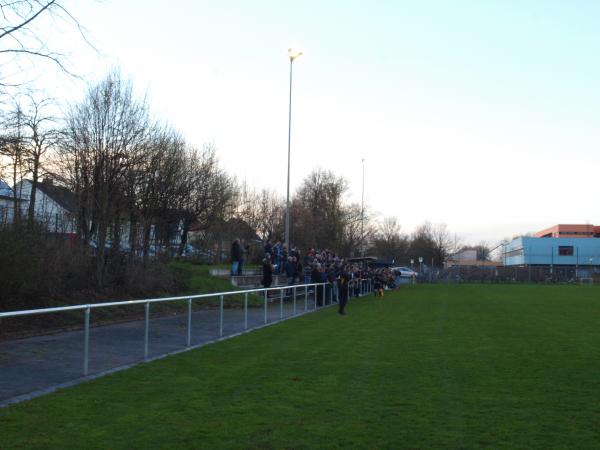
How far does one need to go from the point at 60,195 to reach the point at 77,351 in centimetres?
1481

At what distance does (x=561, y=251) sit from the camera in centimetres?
10344

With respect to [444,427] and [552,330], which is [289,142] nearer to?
[552,330]

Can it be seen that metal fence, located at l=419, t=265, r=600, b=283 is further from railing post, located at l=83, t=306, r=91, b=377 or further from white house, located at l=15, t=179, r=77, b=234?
railing post, located at l=83, t=306, r=91, b=377

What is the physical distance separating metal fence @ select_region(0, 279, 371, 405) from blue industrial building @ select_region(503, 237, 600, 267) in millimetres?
91522

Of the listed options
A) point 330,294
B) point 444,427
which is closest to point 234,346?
point 444,427

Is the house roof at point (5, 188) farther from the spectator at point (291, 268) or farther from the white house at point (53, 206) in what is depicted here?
the spectator at point (291, 268)

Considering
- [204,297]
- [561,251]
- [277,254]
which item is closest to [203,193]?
[277,254]

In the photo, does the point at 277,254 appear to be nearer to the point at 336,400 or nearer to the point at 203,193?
the point at 203,193

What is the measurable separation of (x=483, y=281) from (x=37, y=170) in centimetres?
5772

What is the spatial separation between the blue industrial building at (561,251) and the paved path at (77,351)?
94.4 m

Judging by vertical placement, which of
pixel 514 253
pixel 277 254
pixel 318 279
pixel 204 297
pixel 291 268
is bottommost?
pixel 204 297

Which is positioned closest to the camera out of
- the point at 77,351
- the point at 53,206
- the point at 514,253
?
the point at 77,351

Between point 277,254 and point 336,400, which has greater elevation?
point 277,254

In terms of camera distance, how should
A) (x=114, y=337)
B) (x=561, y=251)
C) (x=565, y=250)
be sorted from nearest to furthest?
1. (x=114, y=337)
2. (x=565, y=250)
3. (x=561, y=251)
